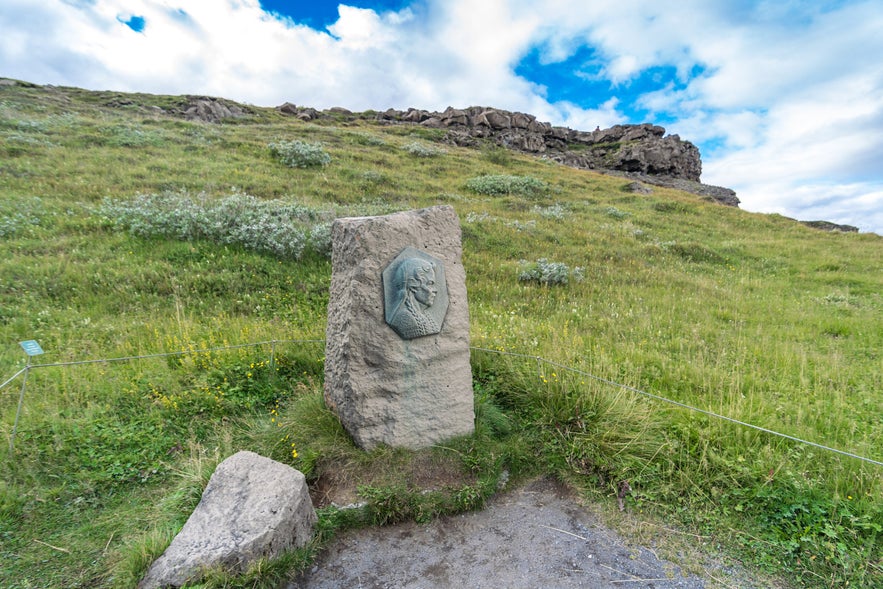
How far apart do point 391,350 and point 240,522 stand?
1667mm

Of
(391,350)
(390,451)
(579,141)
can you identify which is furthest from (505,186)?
(579,141)

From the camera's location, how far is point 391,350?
3840 mm

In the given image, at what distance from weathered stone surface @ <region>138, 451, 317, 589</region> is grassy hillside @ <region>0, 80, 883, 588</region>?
14cm

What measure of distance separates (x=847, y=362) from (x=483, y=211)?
38.3ft

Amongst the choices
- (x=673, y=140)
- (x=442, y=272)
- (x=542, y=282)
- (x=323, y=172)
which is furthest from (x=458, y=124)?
(x=442, y=272)

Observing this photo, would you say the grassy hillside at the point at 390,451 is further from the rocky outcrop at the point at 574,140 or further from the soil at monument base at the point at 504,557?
the rocky outcrop at the point at 574,140

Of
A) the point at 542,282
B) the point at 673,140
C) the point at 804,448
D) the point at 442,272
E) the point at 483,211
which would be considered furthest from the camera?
the point at 673,140

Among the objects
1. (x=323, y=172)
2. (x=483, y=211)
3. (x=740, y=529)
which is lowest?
(x=740, y=529)

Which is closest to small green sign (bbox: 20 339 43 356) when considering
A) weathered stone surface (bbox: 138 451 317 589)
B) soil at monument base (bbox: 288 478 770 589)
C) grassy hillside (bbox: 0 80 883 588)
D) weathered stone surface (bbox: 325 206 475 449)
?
grassy hillside (bbox: 0 80 883 588)

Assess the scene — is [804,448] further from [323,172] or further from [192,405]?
[323,172]

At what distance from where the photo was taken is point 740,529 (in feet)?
10.8

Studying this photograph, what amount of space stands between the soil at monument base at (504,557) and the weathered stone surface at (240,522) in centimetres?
36

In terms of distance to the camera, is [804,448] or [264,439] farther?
[264,439]

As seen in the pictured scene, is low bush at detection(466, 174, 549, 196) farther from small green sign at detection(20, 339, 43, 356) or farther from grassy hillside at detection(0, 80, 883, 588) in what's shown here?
small green sign at detection(20, 339, 43, 356)
